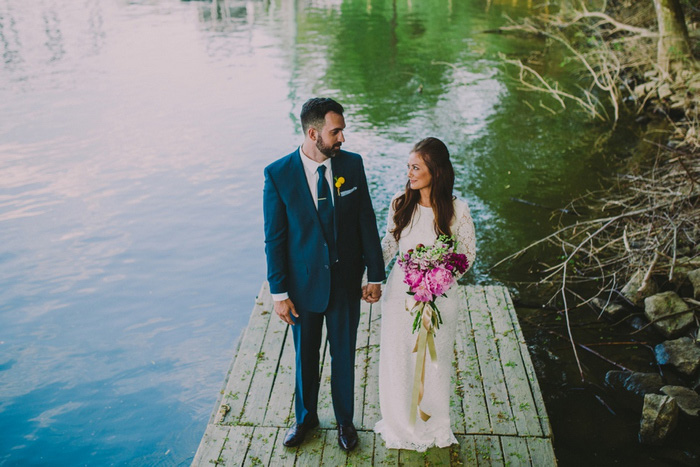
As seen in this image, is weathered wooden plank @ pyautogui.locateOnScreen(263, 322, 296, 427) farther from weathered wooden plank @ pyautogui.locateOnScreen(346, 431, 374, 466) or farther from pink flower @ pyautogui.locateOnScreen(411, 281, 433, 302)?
pink flower @ pyautogui.locateOnScreen(411, 281, 433, 302)

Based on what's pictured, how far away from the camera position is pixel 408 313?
3.61 metres

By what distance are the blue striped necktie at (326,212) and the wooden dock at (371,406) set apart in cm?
123

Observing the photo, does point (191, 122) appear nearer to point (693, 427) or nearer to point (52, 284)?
point (52, 284)

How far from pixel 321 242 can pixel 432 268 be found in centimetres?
62

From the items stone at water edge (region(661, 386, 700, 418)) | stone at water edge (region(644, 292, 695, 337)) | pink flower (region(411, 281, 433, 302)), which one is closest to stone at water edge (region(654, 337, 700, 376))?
stone at water edge (region(644, 292, 695, 337))

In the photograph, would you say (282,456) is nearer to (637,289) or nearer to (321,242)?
(321,242)

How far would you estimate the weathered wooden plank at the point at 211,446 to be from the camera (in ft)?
12.4

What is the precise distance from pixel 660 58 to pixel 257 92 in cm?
871

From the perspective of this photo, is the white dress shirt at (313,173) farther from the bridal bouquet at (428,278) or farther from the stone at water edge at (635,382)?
the stone at water edge at (635,382)

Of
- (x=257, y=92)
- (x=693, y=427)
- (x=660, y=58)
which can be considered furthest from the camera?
(x=257, y=92)

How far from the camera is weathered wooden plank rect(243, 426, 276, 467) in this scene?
12.4 feet

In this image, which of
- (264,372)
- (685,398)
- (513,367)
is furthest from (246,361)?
(685,398)

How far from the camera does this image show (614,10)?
55.1 ft

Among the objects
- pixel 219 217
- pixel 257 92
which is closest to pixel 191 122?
pixel 257 92
